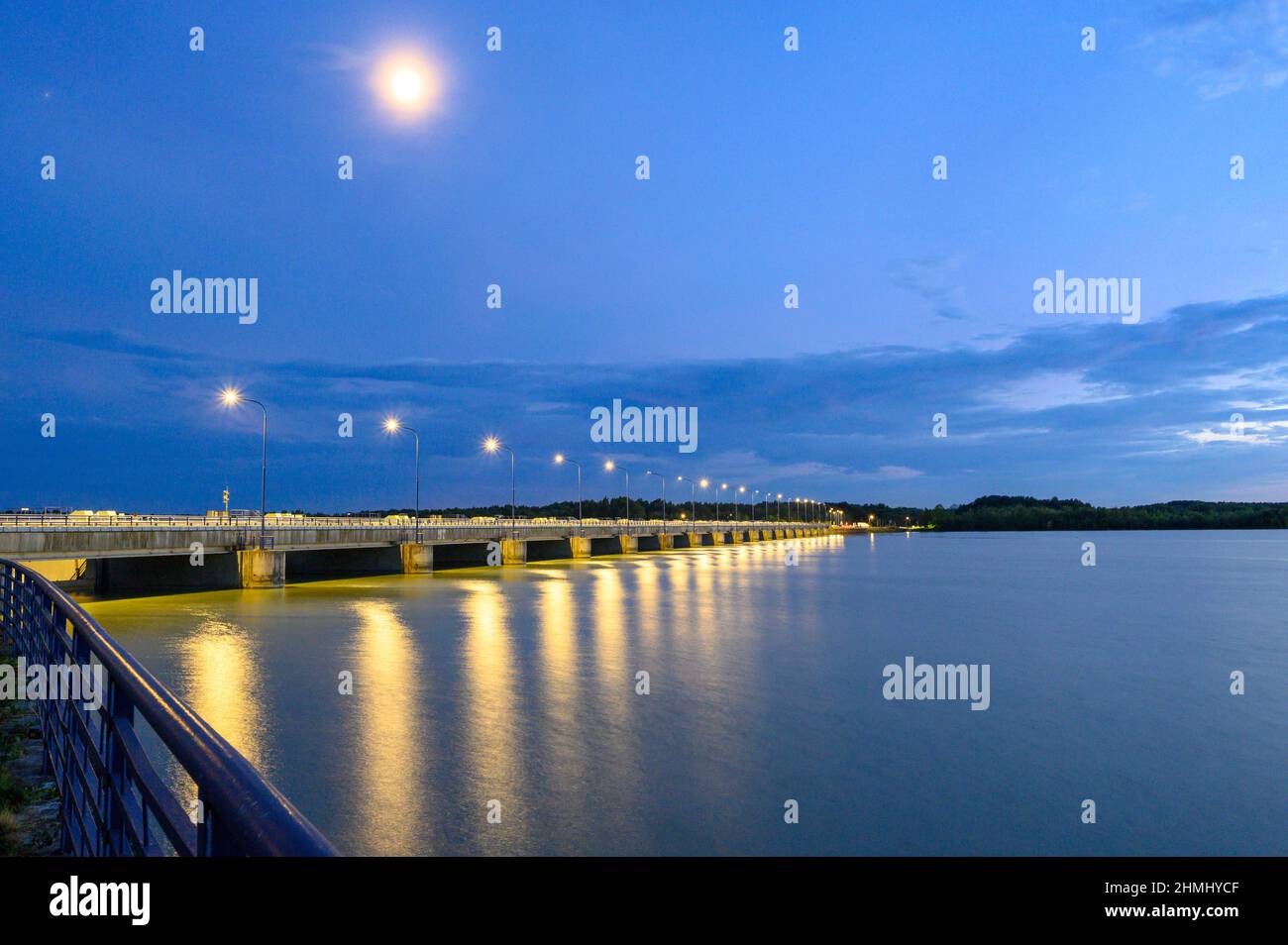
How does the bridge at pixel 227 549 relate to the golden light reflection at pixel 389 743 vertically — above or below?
above

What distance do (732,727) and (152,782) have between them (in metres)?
17.0

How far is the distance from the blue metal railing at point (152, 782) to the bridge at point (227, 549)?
1498 inches

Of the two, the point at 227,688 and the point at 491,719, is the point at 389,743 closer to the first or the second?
the point at 491,719

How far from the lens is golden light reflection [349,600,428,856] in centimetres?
1301

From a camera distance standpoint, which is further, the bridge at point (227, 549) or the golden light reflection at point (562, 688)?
the bridge at point (227, 549)

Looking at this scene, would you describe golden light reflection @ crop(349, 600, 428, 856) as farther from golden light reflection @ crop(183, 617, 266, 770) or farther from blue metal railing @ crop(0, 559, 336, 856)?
blue metal railing @ crop(0, 559, 336, 856)

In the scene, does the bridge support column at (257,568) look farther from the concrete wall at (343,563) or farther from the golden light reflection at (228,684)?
the golden light reflection at (228,684)

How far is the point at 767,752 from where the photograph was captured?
18.2 meters

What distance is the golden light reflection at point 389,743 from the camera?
42.7 feet

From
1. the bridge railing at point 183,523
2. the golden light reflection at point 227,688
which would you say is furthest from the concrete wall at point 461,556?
the golden light reflection at point 227,688

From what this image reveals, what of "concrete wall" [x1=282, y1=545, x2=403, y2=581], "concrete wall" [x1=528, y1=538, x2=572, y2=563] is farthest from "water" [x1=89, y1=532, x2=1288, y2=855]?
"concrete wall" [x1=528, y1=538, x2=572, y2=563]

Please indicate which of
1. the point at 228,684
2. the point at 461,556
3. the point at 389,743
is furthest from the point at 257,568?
the point at 389,743
